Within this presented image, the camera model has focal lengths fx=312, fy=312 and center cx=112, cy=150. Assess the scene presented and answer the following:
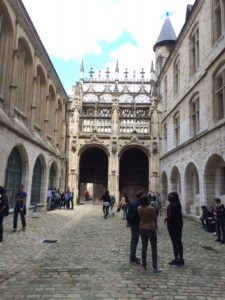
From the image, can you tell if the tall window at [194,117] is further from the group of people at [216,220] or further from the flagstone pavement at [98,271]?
the flagstone pavement at [98,271]

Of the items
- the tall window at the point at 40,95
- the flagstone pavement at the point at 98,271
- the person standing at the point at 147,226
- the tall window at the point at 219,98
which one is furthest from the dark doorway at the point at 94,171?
the person standing at the point at 147,226

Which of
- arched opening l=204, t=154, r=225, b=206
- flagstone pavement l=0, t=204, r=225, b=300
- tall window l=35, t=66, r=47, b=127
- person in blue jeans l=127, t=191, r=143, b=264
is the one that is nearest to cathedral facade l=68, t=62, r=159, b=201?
tall window l=35, t=66, r=47, b=127

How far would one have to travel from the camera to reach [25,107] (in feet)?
54.7

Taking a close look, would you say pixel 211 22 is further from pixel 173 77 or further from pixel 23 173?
pixel 23 173

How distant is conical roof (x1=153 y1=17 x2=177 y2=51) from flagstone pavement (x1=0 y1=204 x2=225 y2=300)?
24452 millimetres

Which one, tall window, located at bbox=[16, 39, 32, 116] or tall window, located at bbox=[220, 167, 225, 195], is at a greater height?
tall window, located at bbox=[16, 39, 32, 116]

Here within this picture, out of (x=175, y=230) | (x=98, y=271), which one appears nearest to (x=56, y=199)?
(x=175, y=230)

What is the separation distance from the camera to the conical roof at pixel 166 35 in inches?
1193

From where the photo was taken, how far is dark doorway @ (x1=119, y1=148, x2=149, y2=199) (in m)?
30.5

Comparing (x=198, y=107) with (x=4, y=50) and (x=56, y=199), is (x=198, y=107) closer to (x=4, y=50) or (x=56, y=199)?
(x=4, y=50)

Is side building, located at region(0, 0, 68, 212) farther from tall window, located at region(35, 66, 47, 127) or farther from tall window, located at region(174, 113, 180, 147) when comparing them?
tall window, located at region(174, 113, 180, 147)

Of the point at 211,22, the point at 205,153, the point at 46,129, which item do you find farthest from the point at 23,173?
the point at 211,22

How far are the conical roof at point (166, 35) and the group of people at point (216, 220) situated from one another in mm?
21783

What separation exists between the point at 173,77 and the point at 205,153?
8941mm
